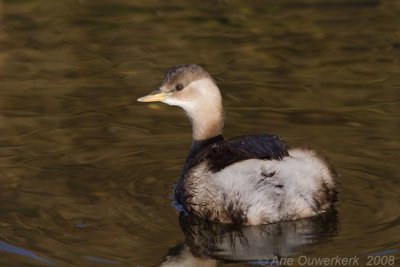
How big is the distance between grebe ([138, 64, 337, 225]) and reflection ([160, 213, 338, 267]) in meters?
0.06

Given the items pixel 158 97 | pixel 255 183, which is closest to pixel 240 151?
pixel 255 183

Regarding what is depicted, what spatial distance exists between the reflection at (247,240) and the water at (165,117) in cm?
2

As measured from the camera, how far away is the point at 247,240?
6.82 m

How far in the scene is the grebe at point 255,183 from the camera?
22.5 feet

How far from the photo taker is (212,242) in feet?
22.5

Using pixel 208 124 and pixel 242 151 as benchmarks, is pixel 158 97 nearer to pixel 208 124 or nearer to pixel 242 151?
pixel 208 124

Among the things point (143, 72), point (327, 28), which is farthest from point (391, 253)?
point (327, 28)

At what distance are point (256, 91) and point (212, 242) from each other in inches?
130

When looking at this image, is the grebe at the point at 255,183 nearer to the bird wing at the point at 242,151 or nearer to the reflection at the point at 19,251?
the bird wing at the point at 242,151

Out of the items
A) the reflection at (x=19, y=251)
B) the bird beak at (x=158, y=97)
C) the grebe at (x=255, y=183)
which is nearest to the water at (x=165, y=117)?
the reflection at (x=19, y=251)

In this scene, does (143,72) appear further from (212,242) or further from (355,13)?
(212,242)

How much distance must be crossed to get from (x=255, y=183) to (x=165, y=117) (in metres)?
2.71

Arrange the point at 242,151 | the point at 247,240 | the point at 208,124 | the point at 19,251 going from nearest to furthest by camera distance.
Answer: the point at 19,251 < the point at 247,240 < the point at 242,151 < the point at 208,124

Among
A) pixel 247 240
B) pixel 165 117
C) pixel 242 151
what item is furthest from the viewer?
pixel 165 117
